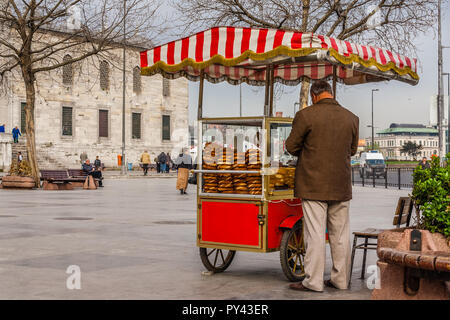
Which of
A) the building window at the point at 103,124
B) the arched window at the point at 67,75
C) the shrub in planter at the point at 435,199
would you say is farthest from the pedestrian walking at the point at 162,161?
the shrub in planter at the point at 435,199

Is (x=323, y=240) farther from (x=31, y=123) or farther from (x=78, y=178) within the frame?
→ (x=78, y=178)

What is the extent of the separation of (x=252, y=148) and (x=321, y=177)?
4.06ft

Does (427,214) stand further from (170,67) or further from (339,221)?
A: (170,67)

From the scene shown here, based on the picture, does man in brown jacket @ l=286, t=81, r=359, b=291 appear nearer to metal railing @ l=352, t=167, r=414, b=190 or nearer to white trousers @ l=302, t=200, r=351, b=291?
white trousers @ l=302, t=200, r=351, b=291

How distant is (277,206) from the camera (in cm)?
764

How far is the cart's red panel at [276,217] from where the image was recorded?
7453mm

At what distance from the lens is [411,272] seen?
5.83m

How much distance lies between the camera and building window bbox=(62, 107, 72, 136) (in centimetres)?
5794

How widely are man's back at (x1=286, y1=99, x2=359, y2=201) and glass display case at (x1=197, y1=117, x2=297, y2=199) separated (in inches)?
28.2

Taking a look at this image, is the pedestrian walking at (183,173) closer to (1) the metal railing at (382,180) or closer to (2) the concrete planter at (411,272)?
(1) the metal railing at (382,180)

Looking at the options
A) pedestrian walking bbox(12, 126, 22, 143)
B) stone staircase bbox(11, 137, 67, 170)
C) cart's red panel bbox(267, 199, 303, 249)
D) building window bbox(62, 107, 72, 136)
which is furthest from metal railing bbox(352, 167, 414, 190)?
building window bbox(62, 107, 72, 136)

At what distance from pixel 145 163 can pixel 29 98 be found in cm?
1958

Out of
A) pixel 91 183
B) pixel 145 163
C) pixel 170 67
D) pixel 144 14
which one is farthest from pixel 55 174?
pixel 170 67

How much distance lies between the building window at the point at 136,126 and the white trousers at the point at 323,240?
5743 centimetres
